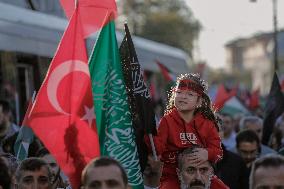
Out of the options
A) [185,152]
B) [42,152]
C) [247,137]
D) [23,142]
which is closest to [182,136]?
[185,152]

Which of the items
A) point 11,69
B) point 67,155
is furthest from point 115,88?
point 11,69

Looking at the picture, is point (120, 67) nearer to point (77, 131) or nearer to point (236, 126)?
point (77, 131)

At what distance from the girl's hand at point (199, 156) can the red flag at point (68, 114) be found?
87 centimetres

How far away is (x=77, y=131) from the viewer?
5699mm

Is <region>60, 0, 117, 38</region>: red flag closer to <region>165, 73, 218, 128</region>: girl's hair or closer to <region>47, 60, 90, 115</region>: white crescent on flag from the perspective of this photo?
<region>47, 60, 90, 115</region>: white crescent on flag

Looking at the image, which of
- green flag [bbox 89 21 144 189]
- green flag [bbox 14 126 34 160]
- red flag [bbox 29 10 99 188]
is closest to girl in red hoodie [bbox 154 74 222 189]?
green flag [bbox 89 21 144 189]

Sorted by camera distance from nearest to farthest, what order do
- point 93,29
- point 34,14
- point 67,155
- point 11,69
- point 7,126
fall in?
point 67,155 → point 93,29 → point 7,126 → point 11,69 → point 34,14

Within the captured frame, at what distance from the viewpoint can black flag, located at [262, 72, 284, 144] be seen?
39.5 feet

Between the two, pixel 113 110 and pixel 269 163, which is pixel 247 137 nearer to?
pixel 113 110

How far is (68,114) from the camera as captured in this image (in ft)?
18.9

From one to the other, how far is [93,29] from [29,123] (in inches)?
55.0

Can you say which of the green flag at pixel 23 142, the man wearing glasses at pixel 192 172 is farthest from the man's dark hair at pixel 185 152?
the green flag at pixel 23 142

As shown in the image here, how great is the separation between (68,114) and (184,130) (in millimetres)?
1260

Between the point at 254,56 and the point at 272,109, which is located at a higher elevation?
the point at 254,56
